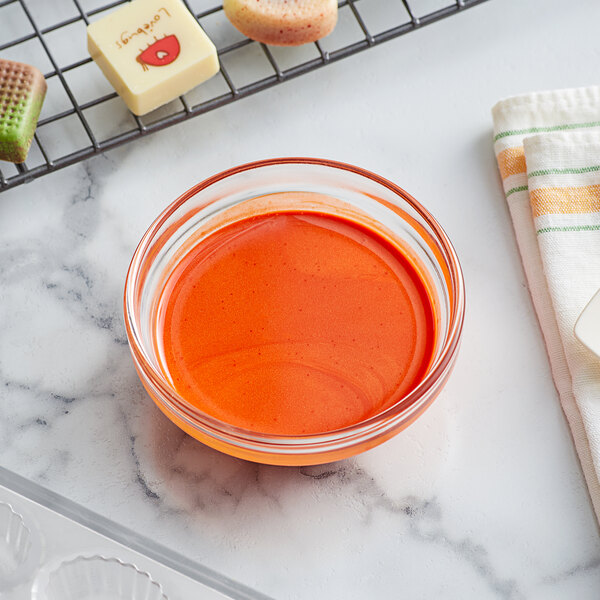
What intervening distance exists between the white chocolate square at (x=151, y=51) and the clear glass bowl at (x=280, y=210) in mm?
155

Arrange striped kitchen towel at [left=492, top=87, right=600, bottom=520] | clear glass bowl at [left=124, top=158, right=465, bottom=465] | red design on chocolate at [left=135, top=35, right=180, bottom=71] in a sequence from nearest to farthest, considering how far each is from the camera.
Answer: clear glass bowl at [left=124, top=158, right=465, bottom=465] → striped kitchen towel at [left=492, top=87, right=600, bottom=520] → red design on chocolate at [left=135, top=35, right=180, bottom=71]

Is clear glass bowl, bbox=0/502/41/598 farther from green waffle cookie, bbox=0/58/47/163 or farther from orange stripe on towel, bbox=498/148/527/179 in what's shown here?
orange stripe on towel, bbox=498/148/527/179

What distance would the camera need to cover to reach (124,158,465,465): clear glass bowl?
773mm

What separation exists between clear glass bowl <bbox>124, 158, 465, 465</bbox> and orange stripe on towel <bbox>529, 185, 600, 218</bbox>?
0.49 ft

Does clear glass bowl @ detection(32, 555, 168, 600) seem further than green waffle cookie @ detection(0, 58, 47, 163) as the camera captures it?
No

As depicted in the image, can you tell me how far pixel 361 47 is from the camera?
1.03 m

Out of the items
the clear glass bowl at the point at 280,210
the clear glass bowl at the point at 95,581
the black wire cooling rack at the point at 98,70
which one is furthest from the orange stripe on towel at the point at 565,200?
the clear glass bowl at the point at 95,581

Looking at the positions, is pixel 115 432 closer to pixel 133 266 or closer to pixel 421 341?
pixel 133 266

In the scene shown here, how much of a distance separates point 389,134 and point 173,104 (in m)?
0.26

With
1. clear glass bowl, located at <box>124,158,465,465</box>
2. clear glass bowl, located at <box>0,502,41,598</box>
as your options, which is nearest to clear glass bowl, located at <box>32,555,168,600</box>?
clear glass bowl, located at <box>0,502,41,598</box>

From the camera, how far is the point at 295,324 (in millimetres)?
859

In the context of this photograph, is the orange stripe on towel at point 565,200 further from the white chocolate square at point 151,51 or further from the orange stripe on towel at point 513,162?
the white chocolate square at point 151,51

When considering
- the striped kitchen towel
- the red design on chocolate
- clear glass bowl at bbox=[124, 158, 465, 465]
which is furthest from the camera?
the red design on chocolate

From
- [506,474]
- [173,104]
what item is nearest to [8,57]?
[173,104]
